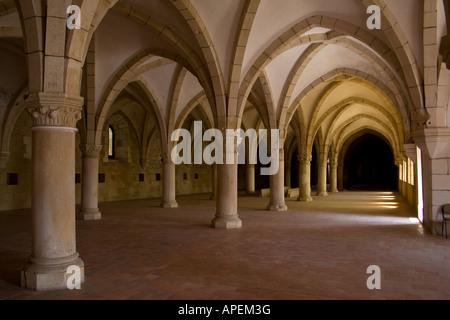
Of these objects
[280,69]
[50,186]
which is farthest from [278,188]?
[50,186]

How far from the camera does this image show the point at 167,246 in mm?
6367

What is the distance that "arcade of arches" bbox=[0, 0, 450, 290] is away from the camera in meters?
4.16

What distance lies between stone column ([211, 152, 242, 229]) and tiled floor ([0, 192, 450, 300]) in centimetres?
39

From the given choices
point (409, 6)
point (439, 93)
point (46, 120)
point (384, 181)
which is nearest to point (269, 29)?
point (409, 6)

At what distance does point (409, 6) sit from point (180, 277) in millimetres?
6304

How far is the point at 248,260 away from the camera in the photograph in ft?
17.5

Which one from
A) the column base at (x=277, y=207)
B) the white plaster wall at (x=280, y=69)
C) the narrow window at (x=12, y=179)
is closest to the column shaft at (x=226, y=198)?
the column base at (x=277, y=207)

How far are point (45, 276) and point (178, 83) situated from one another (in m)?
9.21

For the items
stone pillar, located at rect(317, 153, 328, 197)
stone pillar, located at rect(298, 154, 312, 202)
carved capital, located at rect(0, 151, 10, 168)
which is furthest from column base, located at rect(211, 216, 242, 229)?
stone pillar, located at rect(317, 153, 328, 197)

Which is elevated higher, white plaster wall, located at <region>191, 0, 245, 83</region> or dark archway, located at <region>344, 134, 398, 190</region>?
white plaster wall, located at <region>191, 0, 245, 83</region>

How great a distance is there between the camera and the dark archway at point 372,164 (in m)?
35.5

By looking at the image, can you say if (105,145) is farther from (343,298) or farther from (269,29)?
(343,298)

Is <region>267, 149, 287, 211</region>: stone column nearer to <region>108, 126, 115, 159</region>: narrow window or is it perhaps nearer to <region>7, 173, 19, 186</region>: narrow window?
<region>7, 173, 19, 186</region>: narrow window

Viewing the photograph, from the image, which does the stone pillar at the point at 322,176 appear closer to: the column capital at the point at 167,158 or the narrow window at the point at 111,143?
the column capital at the point at 167,158
